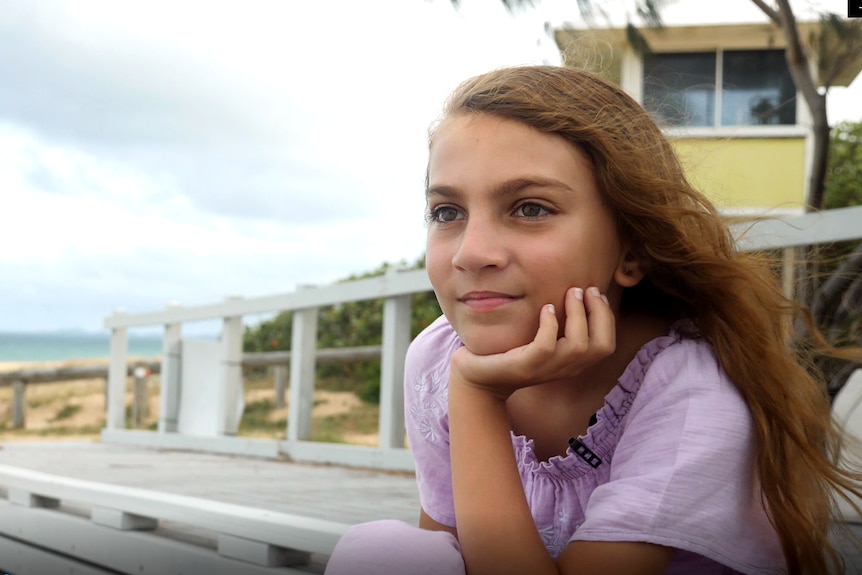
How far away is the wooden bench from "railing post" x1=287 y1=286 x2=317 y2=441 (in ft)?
6.09

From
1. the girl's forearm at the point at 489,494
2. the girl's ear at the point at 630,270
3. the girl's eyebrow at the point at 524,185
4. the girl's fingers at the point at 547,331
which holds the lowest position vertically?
the girl's forearm at the point at 489,494

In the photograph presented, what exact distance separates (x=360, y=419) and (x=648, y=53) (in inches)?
325

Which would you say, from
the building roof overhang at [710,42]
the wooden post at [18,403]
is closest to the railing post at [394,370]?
the building roof overhang at [710,42]

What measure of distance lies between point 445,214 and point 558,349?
268 millimetres

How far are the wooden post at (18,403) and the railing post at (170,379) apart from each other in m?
5.55

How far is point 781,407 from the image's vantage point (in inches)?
52.1

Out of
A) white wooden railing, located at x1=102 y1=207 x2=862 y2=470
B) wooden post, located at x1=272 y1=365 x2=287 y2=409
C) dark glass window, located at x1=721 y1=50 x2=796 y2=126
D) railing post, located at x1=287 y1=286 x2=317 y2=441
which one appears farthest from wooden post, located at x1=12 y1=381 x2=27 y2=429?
dark glass window, located at x1=721 y1=50 x2=796 y2=126

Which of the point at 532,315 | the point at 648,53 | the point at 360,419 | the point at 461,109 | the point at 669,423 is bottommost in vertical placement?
the point at 360,419

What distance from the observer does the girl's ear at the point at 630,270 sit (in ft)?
4.59

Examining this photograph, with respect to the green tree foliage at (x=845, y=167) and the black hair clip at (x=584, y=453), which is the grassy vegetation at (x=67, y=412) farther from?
the black hair clip at (x=584, y=453)

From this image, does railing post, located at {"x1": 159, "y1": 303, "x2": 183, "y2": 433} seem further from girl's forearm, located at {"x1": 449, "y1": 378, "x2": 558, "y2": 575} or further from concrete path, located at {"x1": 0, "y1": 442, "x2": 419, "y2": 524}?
girl's forearm, located at {"x1": 449, "y1": 378, "x2": 558, "y2": 575}

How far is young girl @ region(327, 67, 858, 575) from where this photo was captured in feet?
4.09

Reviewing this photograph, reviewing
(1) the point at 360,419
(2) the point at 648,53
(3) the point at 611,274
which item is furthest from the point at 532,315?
(1) the point at 360,419

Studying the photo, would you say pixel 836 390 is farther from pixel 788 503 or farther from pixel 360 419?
pixel 360 419
